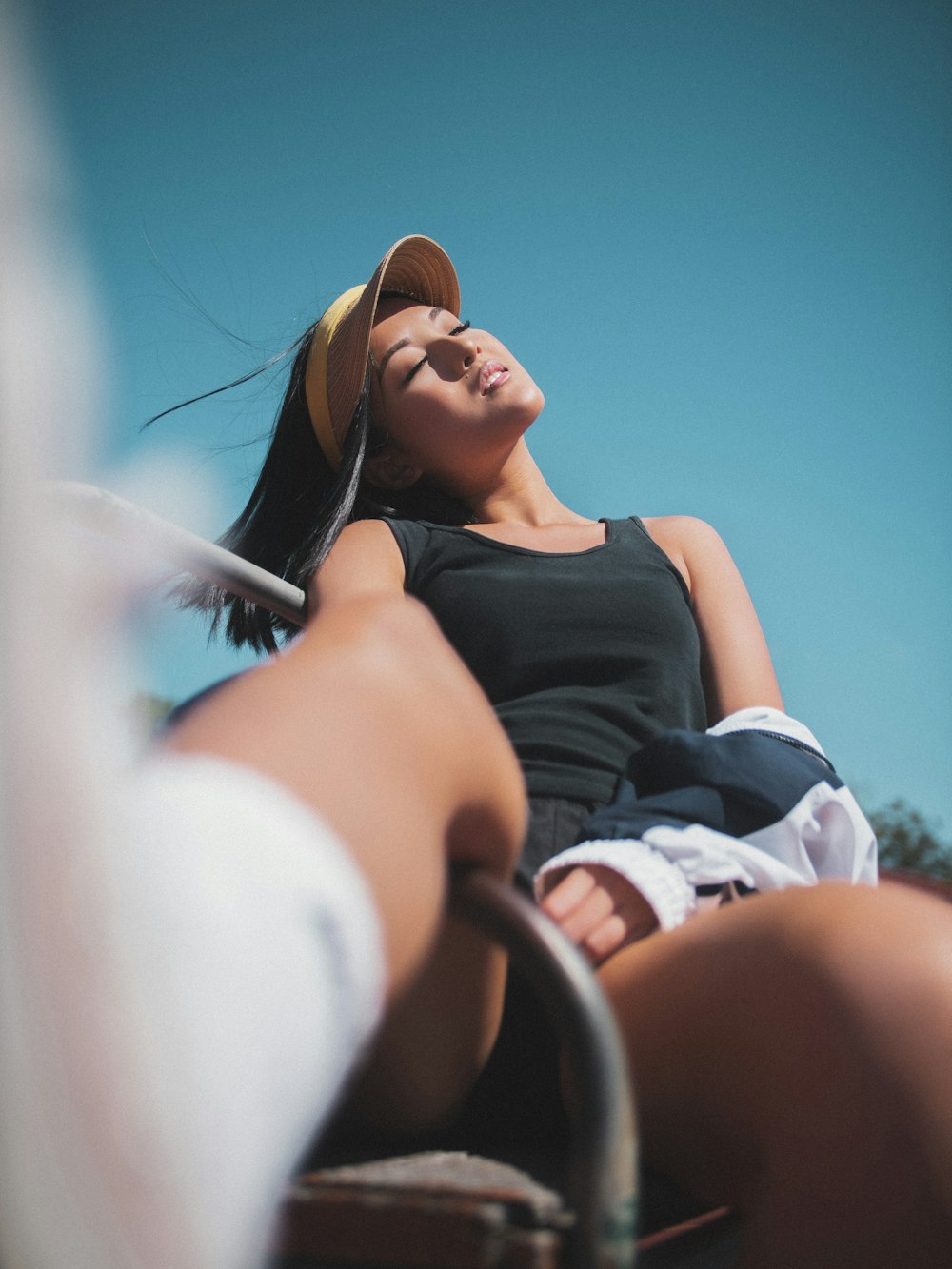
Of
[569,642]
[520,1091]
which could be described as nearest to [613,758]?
[569,642]

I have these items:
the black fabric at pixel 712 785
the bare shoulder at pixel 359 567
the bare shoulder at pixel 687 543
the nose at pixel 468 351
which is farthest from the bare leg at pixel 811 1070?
the nose at pixel 468 351

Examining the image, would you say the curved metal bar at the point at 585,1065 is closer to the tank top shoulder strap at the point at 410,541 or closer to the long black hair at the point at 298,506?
the tank top shoulder strap at the point at 410,541

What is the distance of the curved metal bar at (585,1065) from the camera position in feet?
1.54

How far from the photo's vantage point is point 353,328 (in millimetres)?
1670

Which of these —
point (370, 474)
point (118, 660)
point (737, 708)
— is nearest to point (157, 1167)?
point (118, 660)

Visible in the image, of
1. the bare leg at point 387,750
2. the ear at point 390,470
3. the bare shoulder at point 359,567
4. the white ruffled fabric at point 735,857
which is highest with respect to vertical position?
the bare leg at point 387,750

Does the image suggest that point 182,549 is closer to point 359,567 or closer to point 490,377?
point 359,567

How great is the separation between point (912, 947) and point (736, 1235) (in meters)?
0.22

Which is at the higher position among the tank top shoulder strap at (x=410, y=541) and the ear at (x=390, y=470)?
the ear at (x=390, y=470)

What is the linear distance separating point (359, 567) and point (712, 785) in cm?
52

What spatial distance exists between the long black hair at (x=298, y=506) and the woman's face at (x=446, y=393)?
0.16ft

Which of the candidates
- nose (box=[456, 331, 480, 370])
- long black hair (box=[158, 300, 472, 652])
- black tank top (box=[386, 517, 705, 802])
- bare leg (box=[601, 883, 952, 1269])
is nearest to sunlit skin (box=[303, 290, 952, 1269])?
bare leg (box=[601, 883, 952, 1269])

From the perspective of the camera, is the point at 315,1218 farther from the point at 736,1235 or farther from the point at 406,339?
the point at 406,339

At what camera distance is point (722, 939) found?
74 centimetres
